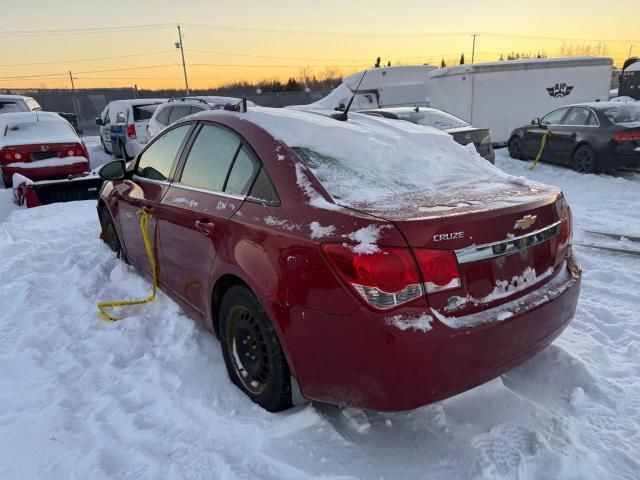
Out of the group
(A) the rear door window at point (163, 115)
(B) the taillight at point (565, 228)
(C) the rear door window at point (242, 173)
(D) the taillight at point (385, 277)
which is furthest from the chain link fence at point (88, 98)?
(D) the taillight at point (385, 277)

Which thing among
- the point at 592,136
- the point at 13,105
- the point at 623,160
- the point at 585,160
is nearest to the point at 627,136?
the point at 623,160

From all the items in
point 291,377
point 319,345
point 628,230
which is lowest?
point 628,230

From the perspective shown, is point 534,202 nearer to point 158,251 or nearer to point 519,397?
point 519,397

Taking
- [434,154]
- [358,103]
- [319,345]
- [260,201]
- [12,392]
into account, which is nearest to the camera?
[319,345]

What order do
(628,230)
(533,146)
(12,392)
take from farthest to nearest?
(533,146)
(628,230)
(12,392)

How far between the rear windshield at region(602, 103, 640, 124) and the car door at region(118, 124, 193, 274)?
30.6 ft

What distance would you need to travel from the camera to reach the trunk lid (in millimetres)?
2113

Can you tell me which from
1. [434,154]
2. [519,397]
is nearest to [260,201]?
[434,154]

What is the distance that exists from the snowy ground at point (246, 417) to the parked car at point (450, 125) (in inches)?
218

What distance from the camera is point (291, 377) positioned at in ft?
8.13

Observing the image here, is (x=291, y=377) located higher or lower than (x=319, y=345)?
lower

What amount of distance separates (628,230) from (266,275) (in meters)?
5.64

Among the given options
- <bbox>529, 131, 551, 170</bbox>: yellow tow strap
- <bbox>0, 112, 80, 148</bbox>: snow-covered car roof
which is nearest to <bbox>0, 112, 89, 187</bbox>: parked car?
<bbox>0, 112, 80, 148</bbox>: snow-covered car roof

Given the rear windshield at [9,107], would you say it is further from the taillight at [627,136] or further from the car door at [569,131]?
the taillight at [627,136]
